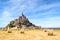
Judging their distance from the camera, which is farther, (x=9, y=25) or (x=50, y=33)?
(x=9, y=25)

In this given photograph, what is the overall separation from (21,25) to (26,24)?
261cm

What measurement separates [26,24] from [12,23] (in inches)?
280

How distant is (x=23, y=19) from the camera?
7056 centimetres

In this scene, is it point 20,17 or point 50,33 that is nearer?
point 50,33

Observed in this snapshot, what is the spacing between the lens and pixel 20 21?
70.8 m

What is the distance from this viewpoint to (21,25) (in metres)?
68.8

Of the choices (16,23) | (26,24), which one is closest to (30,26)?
(26,24)

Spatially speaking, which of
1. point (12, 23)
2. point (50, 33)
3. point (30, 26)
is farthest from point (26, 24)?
point (50, 33)

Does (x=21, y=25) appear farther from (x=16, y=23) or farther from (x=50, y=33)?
(x=50, y=33)

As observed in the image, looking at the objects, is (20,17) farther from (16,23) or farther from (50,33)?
(50,33)

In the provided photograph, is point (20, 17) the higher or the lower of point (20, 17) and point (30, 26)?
the higher

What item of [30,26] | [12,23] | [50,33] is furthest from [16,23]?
[50,33]

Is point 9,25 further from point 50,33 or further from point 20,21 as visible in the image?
point 50,33

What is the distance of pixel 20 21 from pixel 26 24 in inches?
147
